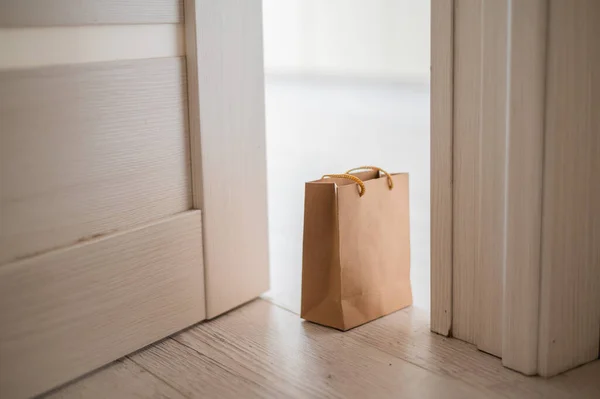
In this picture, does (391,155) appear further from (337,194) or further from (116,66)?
(116,66)

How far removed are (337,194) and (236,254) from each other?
24 cm

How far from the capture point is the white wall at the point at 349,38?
2361mm

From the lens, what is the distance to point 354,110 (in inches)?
93.6

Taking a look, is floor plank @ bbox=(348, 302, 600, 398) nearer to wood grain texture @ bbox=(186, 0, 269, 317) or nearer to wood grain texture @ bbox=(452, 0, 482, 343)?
wood grain texture @ bbox=(452, 0, 482, 343)

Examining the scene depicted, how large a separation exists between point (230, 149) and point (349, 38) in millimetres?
1396

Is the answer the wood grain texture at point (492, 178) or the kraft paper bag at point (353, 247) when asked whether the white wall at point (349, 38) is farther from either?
the wood grain texture at point (492, 178)

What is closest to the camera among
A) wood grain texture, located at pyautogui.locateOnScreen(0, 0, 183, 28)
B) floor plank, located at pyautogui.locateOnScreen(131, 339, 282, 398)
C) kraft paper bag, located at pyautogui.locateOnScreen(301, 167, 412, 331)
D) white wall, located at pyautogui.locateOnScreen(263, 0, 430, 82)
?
wood grain texture, located at pyautogui.locateOnScreen(0, 0, 183, 28)

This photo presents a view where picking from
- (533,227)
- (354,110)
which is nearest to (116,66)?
(533,227)

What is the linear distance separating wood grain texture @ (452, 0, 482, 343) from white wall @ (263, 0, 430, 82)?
125 cm

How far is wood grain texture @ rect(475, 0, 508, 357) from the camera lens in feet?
3.35

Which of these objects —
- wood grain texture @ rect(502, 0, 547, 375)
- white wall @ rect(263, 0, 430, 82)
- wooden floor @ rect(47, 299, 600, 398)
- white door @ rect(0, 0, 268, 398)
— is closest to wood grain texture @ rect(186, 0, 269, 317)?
white door @ rect(0, 0, 268, 398)

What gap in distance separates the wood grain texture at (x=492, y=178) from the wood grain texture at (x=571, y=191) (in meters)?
0.07

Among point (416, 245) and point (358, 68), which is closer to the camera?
point (416, 245)

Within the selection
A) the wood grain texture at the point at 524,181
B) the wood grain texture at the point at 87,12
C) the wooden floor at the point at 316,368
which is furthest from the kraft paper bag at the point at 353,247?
the wood grain texture at the point at 87,12
